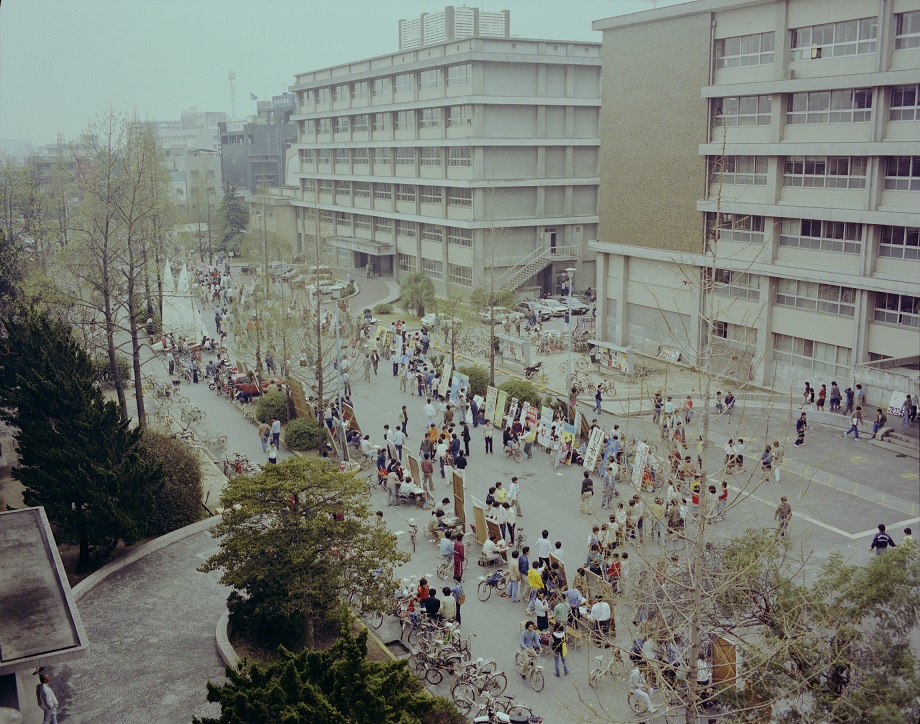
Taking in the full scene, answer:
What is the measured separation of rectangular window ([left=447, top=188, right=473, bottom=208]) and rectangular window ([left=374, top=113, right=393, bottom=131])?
33.8ft

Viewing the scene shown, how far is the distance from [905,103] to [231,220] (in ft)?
231

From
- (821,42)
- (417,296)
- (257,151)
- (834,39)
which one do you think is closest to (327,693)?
(834,39)

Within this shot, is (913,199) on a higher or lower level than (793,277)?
higher

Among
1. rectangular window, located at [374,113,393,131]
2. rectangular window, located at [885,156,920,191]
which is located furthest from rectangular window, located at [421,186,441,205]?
rectangular window, located at [885,156,920,191]

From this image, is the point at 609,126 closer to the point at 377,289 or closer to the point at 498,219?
the point at 498,219

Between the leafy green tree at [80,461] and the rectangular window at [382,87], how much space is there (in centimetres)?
4682

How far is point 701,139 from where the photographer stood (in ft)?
128

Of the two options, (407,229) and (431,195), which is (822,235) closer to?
(431,195)

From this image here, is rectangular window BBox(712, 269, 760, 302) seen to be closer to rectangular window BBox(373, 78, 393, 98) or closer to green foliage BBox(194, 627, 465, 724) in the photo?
green foliage BBox(194, 627, 465, 724)

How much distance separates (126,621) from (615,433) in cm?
1440

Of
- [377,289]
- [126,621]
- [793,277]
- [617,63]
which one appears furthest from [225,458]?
[377,289]

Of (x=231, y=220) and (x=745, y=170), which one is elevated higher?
(x=745, y=170)

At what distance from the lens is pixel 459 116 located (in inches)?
2205

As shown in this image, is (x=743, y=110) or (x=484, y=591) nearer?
(x=484, y=591)
